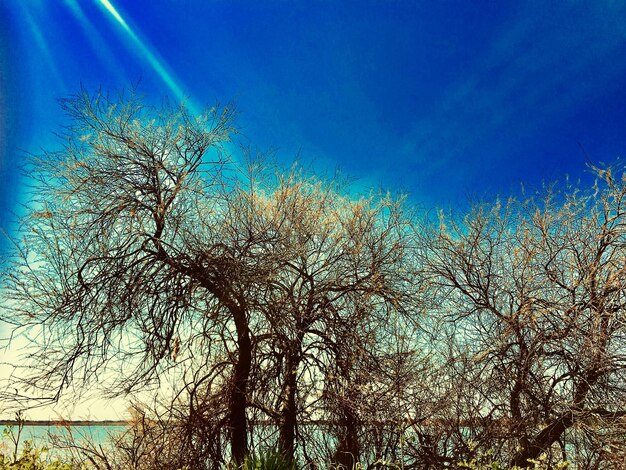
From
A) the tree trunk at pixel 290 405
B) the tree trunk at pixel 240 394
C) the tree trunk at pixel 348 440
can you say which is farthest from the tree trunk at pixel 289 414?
the tree trunk at pixel 348 440

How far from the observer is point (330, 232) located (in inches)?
357

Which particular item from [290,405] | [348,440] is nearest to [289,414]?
[290,405]

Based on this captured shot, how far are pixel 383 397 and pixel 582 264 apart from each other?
354 cm

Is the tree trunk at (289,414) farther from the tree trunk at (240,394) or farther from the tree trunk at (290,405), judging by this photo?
the tree trunk at (240,394)

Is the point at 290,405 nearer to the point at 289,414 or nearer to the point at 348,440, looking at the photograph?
the point at 289,414

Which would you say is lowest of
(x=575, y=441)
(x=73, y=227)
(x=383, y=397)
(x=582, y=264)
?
(x=575, y=441)

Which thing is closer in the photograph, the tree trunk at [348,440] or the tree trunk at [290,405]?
the tree trunk at [348,440]

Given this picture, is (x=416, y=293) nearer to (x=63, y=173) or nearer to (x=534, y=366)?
(x=534, y=366)

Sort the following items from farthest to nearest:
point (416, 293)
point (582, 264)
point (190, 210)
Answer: point (416, 293), point (582, 264), point (190, 210)

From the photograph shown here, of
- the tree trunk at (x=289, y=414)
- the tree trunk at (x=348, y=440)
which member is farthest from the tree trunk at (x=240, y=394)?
the tree trunk at (x=348, y=440)

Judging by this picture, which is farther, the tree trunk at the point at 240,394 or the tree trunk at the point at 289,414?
the tree trunk at the point at 289,414

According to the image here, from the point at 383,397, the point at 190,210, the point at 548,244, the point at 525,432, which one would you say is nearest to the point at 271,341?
the point at 383,397

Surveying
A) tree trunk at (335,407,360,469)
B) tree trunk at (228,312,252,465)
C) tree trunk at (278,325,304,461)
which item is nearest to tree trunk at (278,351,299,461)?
tree trunk at (278,325,304,461)

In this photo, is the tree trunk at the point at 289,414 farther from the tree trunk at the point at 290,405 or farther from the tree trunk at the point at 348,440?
the tree trunk at the point at 348,440
